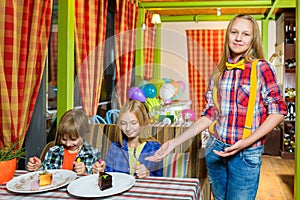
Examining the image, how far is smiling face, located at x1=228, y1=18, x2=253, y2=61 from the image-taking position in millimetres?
1644

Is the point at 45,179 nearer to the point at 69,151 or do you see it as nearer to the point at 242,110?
the point at 69,151

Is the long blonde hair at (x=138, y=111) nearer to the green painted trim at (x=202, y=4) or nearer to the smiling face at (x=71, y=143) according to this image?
the smiling face at (x=71, y=143)

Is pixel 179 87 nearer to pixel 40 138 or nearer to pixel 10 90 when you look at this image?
pixel 40 138

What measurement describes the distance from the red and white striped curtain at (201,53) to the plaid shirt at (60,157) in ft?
16.9

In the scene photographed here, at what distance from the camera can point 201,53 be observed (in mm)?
7383

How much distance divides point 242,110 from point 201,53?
582 cm

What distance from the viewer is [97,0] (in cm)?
367

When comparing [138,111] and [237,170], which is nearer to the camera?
[237,170]

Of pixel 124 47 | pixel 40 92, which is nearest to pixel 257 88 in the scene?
pixel 40 92

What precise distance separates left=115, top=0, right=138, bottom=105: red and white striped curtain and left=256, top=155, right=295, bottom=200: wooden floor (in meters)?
1.82

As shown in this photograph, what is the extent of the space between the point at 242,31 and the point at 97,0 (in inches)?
89.8

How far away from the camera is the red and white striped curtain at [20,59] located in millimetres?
2236

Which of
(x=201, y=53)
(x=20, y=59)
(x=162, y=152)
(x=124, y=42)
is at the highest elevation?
(x=201, y=53)

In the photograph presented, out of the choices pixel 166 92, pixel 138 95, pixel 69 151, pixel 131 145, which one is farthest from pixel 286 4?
pixel 69 151
